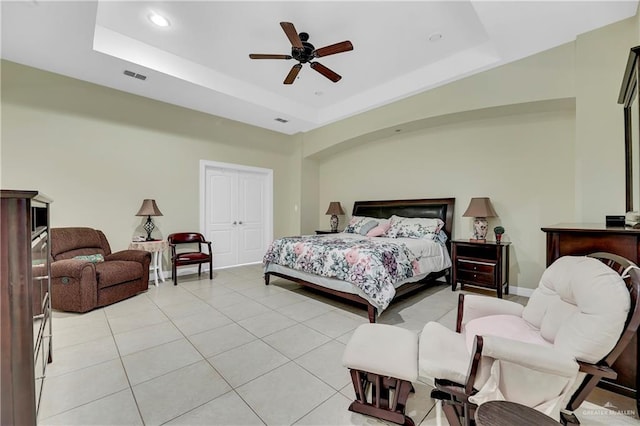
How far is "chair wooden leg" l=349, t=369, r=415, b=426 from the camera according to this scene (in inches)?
57.1

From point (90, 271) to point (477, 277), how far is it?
492 centimetres

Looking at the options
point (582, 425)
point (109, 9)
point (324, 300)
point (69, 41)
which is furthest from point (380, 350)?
point (69, 41)

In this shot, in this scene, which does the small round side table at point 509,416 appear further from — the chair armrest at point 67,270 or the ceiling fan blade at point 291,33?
the chair armrest at point 67,270

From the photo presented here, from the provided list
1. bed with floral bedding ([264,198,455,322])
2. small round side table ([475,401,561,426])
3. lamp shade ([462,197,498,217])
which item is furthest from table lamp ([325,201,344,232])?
small round side table ([475,401,561,426])

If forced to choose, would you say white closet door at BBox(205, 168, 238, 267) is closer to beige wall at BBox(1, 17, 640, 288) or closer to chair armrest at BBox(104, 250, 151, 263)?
beige wall at BBox(1, 17, 640, 288)

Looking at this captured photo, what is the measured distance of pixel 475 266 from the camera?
377 cm

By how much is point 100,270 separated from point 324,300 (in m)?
2.80

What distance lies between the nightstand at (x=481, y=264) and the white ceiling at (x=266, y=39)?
245cm

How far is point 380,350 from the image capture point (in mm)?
1536

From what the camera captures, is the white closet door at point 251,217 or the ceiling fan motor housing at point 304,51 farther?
the white closet door at point 251,217

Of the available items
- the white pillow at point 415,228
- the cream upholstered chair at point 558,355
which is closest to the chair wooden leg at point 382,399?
the cream upholstered chair at point 558,355

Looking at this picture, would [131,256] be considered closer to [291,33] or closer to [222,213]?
[222,213]

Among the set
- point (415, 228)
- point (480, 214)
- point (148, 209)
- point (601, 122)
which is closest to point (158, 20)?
point (148, 209)

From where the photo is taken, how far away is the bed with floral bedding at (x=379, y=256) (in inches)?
112
